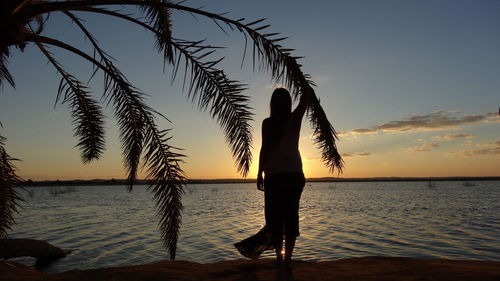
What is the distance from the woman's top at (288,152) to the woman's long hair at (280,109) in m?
0.05

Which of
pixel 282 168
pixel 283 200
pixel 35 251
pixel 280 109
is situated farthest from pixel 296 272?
pixel 35 251

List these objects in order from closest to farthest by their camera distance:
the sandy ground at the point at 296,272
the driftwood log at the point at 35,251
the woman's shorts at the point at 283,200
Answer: the sandy ground at the point at 296,272 < the woman's shorts at the point at 283,200 < the driftwood log at the point at 35,251

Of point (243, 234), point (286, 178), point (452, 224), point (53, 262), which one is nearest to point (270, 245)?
point (286, 178)

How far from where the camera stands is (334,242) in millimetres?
10719

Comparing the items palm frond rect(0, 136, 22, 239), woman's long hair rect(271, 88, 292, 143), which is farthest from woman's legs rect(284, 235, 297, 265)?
palm frond rect(0, 136, 22, 239)

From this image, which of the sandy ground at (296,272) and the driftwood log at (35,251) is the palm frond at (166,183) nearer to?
the sandy ground at (296,272)

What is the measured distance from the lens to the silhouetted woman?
13.5 ft

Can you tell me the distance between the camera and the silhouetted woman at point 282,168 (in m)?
4.11

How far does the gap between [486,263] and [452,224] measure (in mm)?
11548

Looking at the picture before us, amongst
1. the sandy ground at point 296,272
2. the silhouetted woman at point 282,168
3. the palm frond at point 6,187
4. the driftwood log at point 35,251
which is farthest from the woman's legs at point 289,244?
the driftwood log at point 35,251

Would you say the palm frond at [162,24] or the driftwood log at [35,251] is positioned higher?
the palm frond at [162,24]

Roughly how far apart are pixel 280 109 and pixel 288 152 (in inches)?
20.3

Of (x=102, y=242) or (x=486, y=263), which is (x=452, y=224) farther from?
(x=102, y=242)

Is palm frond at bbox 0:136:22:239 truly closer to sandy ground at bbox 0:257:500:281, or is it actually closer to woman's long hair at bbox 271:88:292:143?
sandy ground at bbox 0:257:500:281
